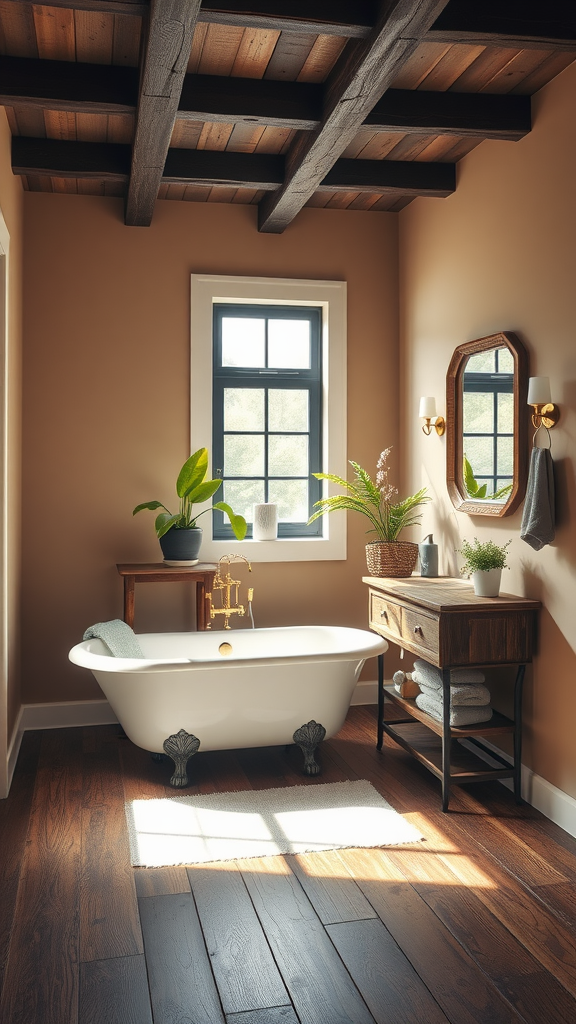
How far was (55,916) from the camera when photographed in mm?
2449

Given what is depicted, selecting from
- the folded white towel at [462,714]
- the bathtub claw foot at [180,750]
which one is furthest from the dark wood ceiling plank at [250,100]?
the bathtub claw foot at [180,750]

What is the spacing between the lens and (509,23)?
2.56m

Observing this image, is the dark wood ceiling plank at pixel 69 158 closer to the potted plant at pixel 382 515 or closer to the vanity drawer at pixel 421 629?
the potted plant at pixel 382 515

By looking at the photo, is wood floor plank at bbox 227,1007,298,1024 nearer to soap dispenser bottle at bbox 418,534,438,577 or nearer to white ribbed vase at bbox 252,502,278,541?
soap dispenser bottle at bbox 418,534,438,577

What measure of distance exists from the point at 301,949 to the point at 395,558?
81.4 inches

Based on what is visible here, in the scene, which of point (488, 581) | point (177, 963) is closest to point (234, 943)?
point (177, 963)

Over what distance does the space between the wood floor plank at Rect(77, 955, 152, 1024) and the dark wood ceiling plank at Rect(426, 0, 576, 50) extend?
2.79m

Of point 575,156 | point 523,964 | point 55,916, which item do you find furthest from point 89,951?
point 575,156

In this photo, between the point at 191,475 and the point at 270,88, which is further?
the point at 191,475

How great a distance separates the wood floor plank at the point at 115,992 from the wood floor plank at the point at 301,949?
0.36 meters

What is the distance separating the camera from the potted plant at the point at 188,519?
4.20 metres

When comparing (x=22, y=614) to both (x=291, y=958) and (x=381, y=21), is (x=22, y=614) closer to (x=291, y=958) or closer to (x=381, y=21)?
(x=291, y=958)

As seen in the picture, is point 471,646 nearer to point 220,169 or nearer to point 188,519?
point 188,519

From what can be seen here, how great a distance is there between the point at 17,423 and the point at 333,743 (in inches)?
86.3
